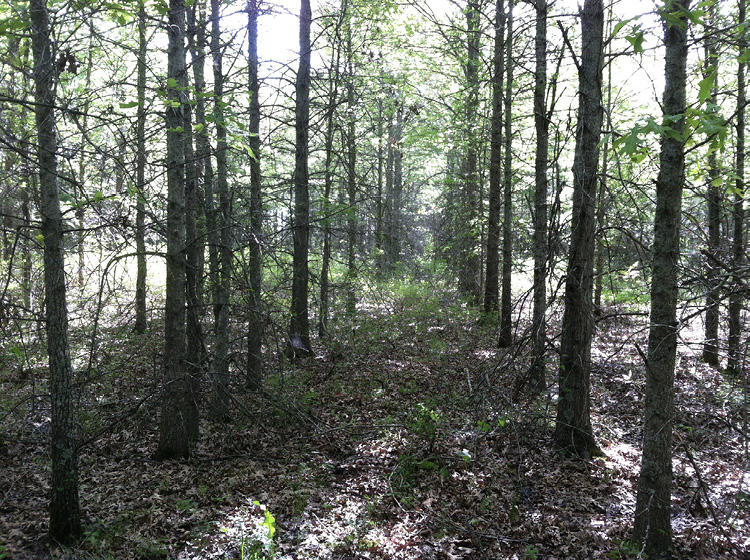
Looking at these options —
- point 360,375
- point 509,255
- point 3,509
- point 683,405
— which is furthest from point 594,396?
point 3,509

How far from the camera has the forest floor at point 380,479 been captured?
4.80 metres

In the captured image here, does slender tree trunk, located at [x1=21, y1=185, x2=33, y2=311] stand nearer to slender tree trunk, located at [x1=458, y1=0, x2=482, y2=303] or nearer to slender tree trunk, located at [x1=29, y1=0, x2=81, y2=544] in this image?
slender tree trunk, located at [x1=29, y1=0, x2=81, y2=544]

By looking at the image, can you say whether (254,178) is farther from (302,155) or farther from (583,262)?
(583,262)

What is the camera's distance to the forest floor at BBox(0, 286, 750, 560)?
4.80m

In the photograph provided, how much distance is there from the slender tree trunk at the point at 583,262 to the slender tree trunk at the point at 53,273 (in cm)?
509

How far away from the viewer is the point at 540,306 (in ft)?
28.6

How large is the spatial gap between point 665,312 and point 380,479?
157 inches

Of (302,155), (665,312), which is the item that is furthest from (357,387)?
(665,312)

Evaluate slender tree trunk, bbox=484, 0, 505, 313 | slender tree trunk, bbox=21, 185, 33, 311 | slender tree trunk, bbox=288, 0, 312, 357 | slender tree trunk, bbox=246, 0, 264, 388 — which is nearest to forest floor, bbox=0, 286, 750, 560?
slender tree trunk, bbox=246, 0, 264, 388

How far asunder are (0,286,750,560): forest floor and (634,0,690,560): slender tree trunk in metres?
0.27

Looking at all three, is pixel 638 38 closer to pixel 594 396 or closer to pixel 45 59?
pixel 45 59

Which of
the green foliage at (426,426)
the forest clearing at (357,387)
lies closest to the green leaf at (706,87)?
the forest clearing at (357,387)

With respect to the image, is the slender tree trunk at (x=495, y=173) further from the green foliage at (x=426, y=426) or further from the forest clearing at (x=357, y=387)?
the green foliage at (x=426, y=426)

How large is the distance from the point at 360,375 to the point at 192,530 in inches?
214
